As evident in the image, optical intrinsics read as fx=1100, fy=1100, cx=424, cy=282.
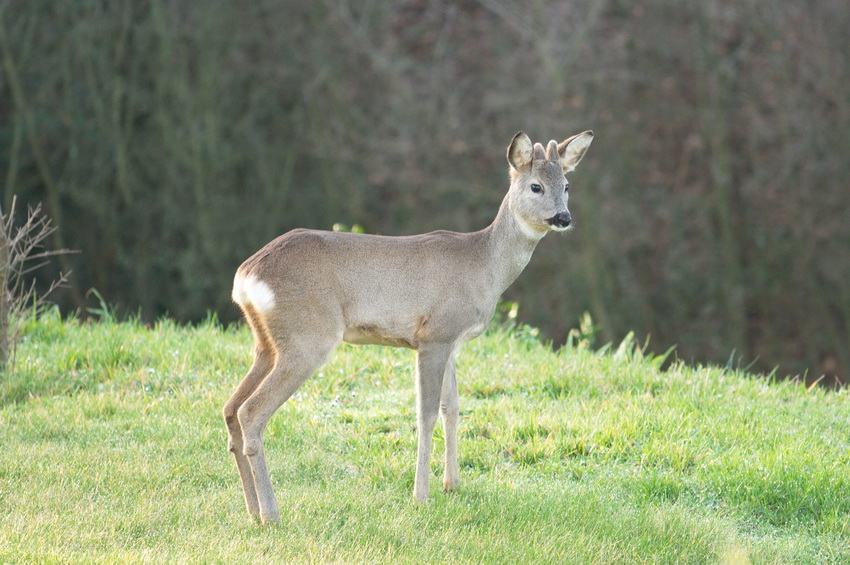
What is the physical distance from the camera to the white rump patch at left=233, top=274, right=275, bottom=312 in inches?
197

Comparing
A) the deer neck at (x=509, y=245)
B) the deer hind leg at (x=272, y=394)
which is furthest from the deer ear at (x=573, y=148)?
the deer hind leg at (x=272, y=394)

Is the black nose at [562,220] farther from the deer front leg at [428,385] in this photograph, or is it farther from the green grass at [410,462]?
the green grass at [410,462]

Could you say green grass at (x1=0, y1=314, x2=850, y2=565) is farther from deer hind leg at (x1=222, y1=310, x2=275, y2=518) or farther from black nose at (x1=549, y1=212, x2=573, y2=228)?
black nose at (x1=549, y1=212, x2=573, y2=228)

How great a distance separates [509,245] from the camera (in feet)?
18.2

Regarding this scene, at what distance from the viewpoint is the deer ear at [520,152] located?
543 centimetres

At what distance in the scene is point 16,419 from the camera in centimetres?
646

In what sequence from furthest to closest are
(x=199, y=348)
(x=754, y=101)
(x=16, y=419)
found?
1. (x=754, y=101)
2. (x=199, y=348)
3. (x=16, y=419)

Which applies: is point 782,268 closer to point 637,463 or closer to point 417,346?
point 637,463

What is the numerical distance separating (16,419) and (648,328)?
10.6m

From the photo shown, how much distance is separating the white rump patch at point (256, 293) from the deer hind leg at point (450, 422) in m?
1.03

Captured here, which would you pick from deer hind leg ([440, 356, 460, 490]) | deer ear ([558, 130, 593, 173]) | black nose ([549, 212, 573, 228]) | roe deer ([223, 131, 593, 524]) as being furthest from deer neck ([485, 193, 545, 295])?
deer hind leg ([440, 356, 460, 490])

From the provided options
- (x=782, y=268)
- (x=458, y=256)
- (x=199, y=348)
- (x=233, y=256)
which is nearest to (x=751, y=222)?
(x=782, y=268)

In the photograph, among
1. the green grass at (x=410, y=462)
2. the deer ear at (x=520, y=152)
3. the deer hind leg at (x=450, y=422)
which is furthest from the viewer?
the deer hind leg at (x=450, y=422)

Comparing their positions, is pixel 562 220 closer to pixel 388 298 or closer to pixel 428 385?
pixel 388 298
